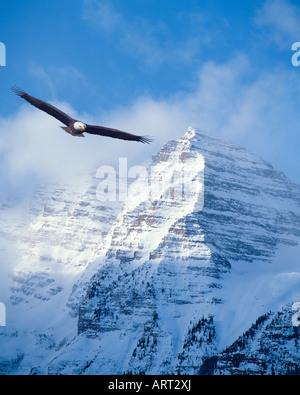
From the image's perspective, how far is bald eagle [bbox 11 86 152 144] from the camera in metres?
37.6

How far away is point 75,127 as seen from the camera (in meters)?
37.6

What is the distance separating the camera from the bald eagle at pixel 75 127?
1479 inches

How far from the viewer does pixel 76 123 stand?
37.5 metres
